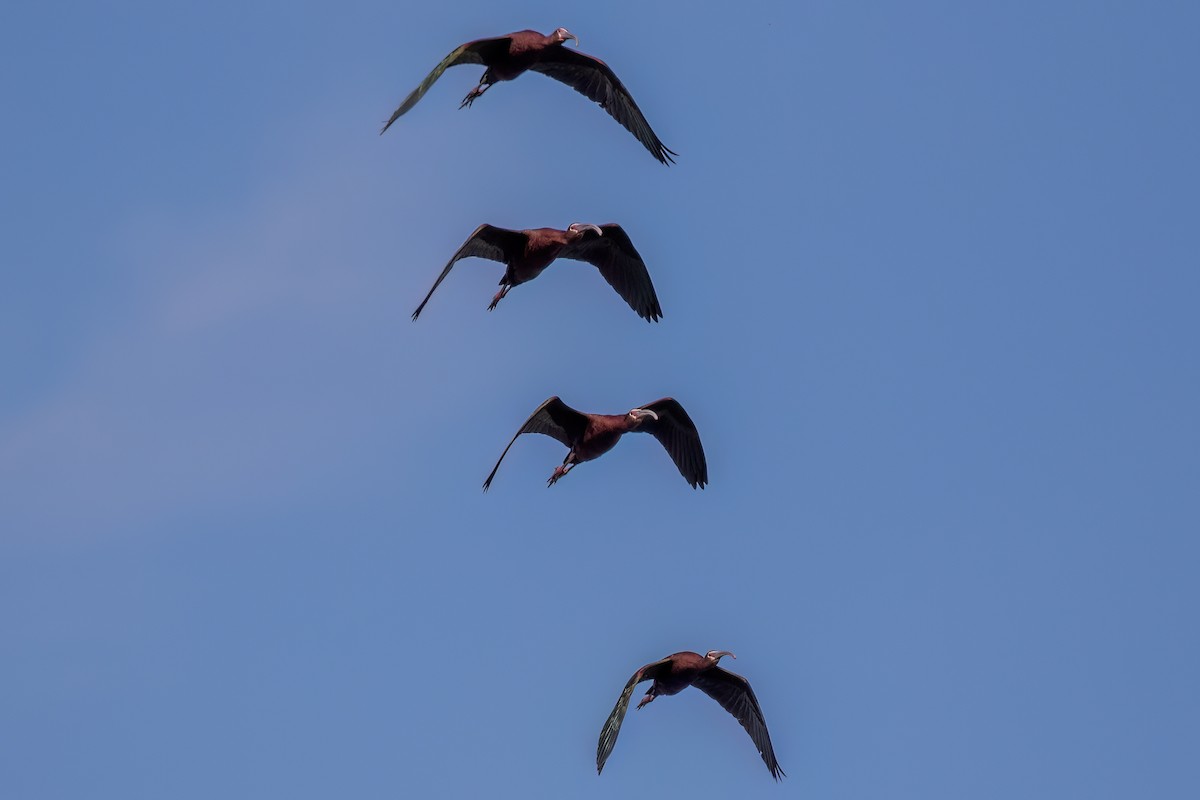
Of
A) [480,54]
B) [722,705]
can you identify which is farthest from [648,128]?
[722,705]

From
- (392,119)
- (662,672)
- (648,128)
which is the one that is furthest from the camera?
(648,128)

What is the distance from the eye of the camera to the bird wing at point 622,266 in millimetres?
25438

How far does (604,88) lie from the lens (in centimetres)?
2566

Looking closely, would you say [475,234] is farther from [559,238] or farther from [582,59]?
[582,59]

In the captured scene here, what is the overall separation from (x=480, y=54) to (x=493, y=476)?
17.3 ft

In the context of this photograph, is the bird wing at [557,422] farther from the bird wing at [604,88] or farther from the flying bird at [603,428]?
the bird wing at [604,88]

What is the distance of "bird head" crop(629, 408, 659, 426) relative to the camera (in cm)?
2508

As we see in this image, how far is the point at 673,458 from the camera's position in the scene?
2658cm

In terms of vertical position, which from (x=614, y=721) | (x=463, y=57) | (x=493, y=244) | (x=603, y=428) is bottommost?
(x=614, y=721)

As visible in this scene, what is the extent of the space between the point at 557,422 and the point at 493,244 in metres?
2.38

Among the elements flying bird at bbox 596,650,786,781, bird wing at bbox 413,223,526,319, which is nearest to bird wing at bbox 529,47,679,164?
bird wing at bbox 413,223,526,319

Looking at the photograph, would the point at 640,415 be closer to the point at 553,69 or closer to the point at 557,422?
the point at 557,422

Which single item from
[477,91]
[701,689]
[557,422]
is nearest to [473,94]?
[477,91]

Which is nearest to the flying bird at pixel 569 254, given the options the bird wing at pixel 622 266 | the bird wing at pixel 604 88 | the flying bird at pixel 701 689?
the bird wing at pixel 622 266
